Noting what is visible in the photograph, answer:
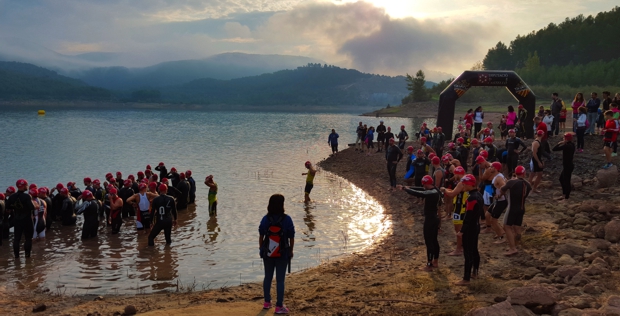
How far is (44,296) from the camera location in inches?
378

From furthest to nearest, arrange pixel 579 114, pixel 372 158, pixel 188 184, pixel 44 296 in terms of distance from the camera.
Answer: pixel 372 158
pixel 579 114
pixel 188 184
pixel 44 296

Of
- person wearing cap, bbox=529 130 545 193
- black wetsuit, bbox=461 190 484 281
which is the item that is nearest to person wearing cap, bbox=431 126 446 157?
person wearing cap, bbox=529 130 545 193

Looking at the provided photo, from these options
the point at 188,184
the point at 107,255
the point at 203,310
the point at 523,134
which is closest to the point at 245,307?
the point at 203,310

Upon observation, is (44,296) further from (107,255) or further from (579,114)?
(579,114)

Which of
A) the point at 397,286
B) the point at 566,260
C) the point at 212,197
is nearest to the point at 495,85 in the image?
the point at 212,197

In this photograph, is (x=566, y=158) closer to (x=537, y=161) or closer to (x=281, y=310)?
(x=537, y=161)

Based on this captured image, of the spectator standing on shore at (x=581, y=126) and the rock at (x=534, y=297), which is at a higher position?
the spectator standing on shore at (x=581, y=126)

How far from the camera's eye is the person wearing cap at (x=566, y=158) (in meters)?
13.7

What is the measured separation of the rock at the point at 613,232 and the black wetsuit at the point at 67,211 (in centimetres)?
1475

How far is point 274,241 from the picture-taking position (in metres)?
7.51

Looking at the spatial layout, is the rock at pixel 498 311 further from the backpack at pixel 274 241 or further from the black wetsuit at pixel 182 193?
the black wetsuit at pixel 182 193

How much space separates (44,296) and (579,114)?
63.0 feet

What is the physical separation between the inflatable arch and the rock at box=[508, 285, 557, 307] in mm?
20796

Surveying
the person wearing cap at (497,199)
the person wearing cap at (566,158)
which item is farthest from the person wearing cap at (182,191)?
the person wearing cap at (566,158)
